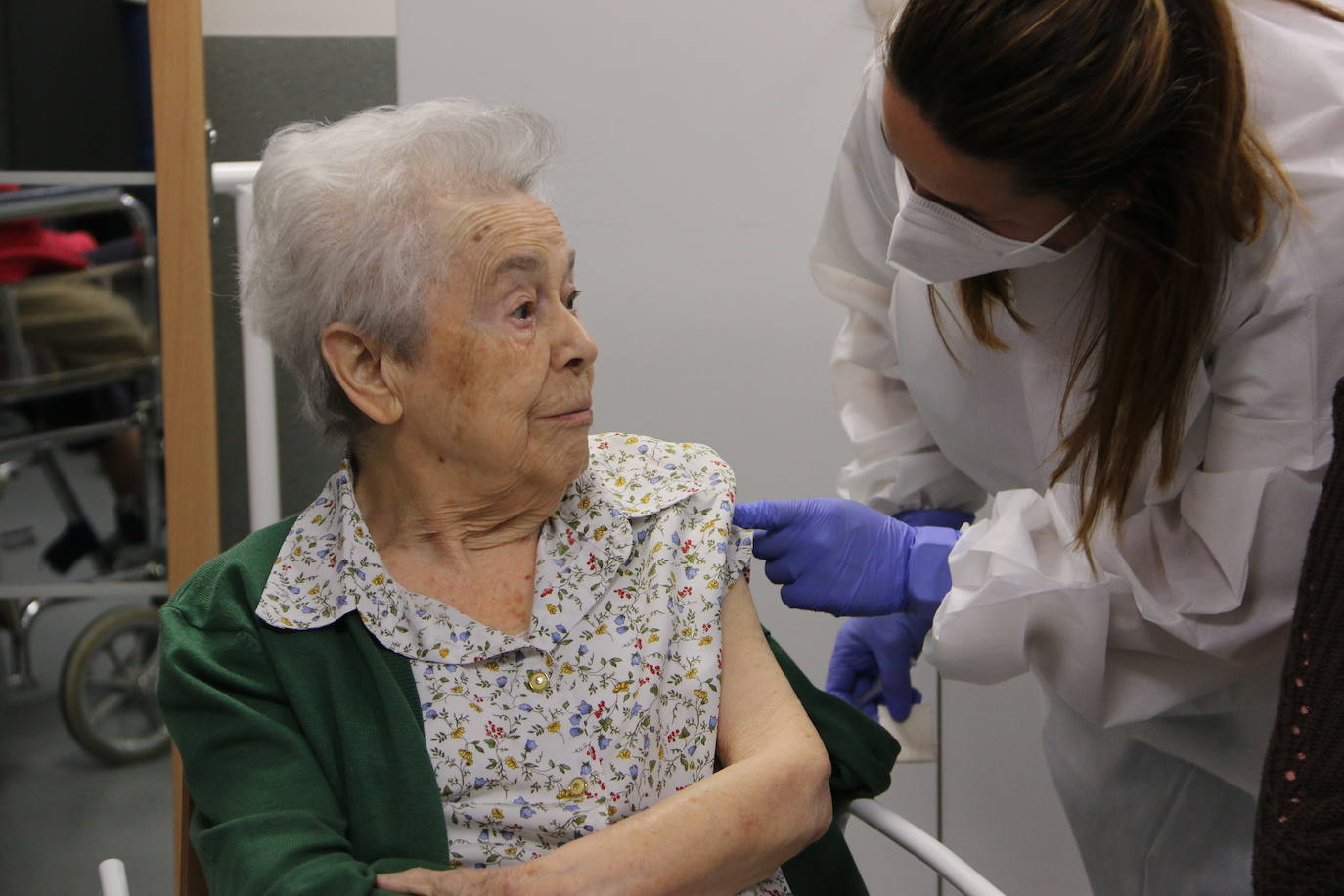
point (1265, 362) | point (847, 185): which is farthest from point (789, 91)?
point (1265, 362)

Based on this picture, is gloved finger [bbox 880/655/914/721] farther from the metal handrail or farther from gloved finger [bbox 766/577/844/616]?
the metal handrail

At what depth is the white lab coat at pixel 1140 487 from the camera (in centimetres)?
121

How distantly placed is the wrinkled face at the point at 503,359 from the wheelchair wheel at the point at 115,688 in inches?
48.4

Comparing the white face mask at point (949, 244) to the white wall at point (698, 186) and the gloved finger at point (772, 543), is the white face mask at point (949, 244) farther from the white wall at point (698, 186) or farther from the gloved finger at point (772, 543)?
Answer: the white wall at point (698, 186)

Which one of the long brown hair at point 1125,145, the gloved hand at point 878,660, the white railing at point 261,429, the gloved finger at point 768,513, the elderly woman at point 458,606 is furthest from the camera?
the white railing at point 261,429

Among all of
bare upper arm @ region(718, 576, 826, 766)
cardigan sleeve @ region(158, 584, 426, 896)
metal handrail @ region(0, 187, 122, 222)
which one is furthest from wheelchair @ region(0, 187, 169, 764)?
bare upper arm @ region(718, 576, 826, 766)

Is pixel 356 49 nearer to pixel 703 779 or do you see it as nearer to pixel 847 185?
pixel 847 185

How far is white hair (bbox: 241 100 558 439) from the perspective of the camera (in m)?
1.22

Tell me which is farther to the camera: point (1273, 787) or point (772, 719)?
point (772, 719)

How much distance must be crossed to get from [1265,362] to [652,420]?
89 cm

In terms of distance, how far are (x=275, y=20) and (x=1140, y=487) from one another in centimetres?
170

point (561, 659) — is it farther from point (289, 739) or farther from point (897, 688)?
point (897, 688)

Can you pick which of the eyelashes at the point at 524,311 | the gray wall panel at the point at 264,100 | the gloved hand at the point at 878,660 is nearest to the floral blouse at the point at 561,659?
the eyelashes at the point at 524,311

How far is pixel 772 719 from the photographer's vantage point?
126 cm
